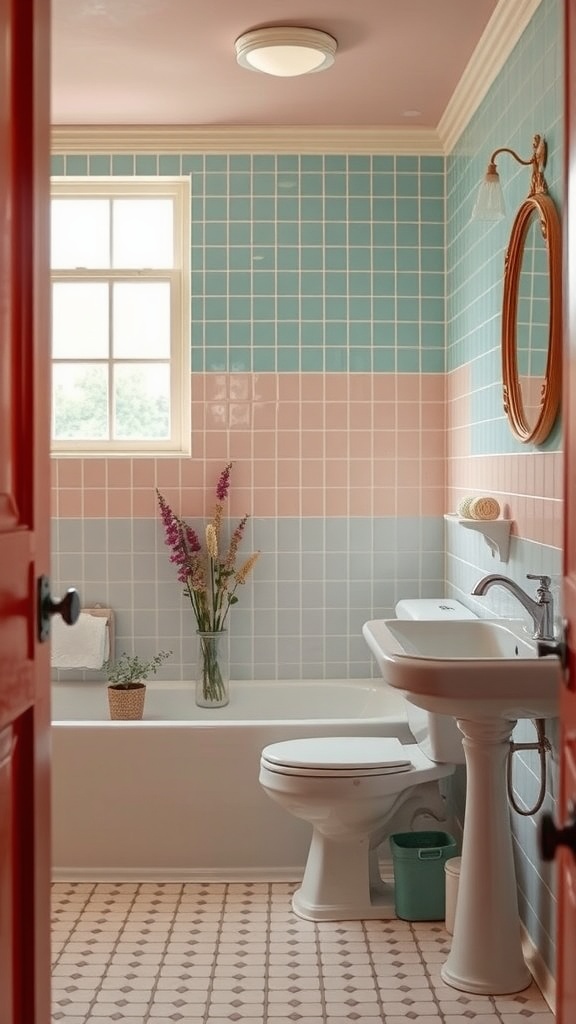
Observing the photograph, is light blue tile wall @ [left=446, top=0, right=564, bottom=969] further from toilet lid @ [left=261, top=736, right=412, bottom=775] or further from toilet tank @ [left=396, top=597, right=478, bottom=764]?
toilet lid @ [left=261, top=736, right=412, bottom=775]

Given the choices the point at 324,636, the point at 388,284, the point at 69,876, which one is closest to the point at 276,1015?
the point at 69,876

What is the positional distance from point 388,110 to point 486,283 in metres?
0.96

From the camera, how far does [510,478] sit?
3.55 metres

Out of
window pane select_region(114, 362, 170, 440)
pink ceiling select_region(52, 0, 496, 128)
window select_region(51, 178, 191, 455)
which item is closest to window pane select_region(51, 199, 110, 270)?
window select_region(51, 178, 191, 455)

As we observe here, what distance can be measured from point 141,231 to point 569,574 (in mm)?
3645

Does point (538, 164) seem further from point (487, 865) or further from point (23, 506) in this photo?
point (23, 506)

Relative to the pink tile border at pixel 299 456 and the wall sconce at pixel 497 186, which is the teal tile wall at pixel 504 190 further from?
the pink tile border at pixel 299 456

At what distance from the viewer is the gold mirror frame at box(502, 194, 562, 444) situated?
10.0ft

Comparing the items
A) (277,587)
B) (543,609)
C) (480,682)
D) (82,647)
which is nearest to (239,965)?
(480,682)

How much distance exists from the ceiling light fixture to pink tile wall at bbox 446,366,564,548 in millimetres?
1189

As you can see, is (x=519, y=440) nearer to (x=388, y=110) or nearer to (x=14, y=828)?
(x=388, y=110)

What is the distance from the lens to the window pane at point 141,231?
4.88m

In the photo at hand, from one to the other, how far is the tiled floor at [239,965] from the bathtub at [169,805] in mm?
75

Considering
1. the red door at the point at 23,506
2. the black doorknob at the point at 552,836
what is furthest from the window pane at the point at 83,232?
the black doorknob at the point at 552,836
